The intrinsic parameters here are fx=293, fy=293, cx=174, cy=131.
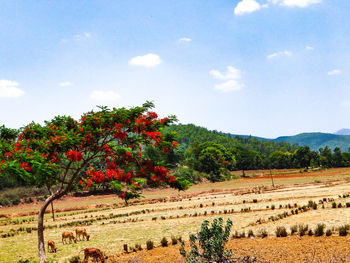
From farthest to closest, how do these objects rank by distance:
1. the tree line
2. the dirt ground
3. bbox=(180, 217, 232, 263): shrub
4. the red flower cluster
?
1. the tree line
2. the red flower cluster
3. the dirt ground
4. bbox=(180, 217, 232, 263): shrub

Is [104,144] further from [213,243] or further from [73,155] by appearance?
[213,243]

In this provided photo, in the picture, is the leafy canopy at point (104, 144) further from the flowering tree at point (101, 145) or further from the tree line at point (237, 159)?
the tree line at point (237, 159)

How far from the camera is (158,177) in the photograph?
1412 cm

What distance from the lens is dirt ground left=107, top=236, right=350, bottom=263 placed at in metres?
11.4

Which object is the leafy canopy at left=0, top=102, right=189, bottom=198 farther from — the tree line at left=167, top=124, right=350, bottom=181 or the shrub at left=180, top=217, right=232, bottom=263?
the tree line at left=167, top=124, right=350, bottom=181

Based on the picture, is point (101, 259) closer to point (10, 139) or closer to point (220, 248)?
point (220, 248)

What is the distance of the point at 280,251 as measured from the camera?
12586 mm

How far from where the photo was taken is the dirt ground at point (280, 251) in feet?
37.3

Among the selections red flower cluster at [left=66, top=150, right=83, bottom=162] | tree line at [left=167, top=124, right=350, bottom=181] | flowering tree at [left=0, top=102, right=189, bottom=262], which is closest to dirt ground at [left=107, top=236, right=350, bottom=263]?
flowering tree at [left=0, top=102, right=189, bottom=262]

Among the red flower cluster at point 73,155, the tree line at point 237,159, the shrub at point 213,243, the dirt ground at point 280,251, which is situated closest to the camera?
the shrub at point 213,243

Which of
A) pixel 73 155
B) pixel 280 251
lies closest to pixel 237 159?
pixel 280 251

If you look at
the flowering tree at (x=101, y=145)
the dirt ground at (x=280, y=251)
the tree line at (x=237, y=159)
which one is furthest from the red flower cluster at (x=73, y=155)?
the tree line at (x=237, y=159)

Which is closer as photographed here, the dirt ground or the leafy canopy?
the dirt ground

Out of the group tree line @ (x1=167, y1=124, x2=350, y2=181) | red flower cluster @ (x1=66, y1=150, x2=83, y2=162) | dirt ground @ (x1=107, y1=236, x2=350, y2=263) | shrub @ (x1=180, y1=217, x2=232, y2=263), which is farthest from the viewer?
tree line @ (x1=167, y1=124, x2=350, y2=181)
